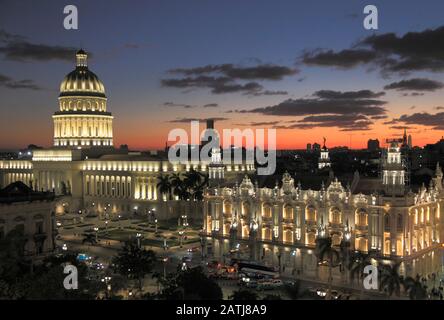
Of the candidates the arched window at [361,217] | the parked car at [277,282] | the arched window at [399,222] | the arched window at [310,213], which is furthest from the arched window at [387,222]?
the parked car at [277,282]

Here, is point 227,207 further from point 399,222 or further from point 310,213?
point 399,222

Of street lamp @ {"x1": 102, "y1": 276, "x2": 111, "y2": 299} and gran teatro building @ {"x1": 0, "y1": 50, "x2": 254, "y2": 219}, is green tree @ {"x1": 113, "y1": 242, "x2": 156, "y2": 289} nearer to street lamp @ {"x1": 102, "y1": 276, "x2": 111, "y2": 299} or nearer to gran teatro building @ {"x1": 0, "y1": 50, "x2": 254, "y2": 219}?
street lamp @ {"x1": 102, "y1": 276, "x2": 111, "y2": 299}

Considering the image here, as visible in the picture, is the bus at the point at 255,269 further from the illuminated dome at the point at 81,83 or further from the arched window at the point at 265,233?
the illuminated dome at the point at 81,83

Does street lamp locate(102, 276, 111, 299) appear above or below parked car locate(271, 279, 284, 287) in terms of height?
above

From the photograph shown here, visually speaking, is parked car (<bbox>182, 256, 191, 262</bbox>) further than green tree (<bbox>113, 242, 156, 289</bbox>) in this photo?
Yes

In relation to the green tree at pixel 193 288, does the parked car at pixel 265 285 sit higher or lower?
lower

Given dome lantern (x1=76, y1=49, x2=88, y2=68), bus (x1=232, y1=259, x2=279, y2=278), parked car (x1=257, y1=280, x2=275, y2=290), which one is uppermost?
dome lantern (x1=76, y1=49, x2=88, y2=68)

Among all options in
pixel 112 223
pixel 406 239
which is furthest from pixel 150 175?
pixel 406 239

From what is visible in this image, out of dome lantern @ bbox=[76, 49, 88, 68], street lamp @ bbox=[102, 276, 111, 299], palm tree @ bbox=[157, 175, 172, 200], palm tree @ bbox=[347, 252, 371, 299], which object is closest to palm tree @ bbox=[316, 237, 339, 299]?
palm tree @ bbox=[347, 252, 371, 299]

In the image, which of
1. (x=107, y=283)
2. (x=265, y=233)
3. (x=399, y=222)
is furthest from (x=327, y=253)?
(x=107, y=283)

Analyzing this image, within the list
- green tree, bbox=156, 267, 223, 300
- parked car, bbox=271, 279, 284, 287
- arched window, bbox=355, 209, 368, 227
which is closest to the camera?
green tree, bbox=156, 267, 223, 300
